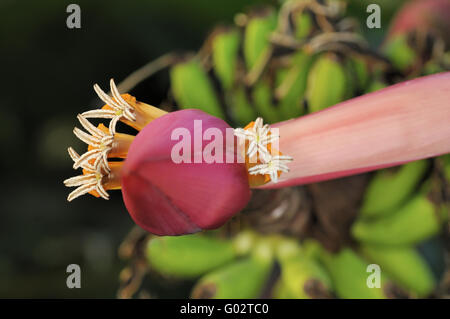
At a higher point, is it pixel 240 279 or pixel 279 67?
pixel 279 67

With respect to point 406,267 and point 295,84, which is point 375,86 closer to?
point 295,84

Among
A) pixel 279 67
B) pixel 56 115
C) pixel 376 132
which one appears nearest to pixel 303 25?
pixel 279 67

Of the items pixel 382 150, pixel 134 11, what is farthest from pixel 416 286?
pixel 134 11

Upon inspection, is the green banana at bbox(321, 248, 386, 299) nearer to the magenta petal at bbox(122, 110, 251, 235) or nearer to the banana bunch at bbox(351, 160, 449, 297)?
the banana bunch at bbox(351, 160, 449, 297)

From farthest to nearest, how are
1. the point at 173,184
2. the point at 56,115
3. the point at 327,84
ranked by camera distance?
the point at 56,115
the point at 327,84
the point at 173,184

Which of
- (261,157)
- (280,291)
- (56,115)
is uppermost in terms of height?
(56,115)

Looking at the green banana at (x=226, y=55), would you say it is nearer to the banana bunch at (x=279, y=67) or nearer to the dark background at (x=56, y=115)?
the banana bunch at (x=279, y=67)

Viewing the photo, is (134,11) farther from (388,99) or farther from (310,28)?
(388,99)
